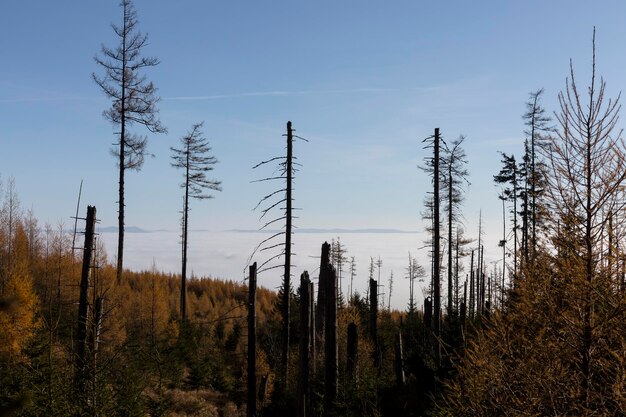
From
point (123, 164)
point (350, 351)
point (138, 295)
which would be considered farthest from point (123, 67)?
point (350, 351)

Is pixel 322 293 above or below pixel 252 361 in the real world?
above

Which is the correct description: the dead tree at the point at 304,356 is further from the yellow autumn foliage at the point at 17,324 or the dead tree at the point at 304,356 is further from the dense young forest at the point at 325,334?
the yellow autumn foliage at the point at 17,324

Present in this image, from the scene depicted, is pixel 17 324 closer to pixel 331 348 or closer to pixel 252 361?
pixel 252 361

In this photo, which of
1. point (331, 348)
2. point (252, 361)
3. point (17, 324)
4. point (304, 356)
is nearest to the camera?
point (304, 356)

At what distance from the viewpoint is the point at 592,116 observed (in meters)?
7.98

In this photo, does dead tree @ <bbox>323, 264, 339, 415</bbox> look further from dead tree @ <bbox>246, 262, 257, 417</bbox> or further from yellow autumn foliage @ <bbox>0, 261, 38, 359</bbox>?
yellow autumn foliage @ <bbox>0, 261, 38, 359</bbox>

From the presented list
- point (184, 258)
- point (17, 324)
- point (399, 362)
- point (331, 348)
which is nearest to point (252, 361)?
point (331, 348)

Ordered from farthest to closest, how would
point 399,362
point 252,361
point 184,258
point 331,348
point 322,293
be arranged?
point 184,258 → point 399,362 → point 322,293 → point 252,361 → point 331,348

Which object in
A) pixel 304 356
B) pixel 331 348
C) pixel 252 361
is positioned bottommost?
pixel 252 361

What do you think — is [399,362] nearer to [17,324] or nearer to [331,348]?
[331,348]

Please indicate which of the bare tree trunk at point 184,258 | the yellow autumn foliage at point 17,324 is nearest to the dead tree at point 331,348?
the yellow autumn foliage at point 17,324

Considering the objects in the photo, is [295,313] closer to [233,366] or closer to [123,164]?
[233,366]

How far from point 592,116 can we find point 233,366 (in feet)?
91.5

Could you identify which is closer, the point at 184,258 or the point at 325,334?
the point at 325,334
